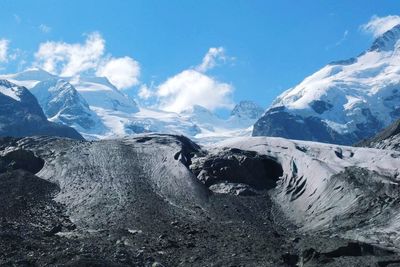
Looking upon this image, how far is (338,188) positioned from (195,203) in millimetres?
12744

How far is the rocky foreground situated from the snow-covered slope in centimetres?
14

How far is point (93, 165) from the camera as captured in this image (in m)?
71.4

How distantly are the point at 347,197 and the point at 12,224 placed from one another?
89.3 ft

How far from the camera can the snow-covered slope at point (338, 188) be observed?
160 feet

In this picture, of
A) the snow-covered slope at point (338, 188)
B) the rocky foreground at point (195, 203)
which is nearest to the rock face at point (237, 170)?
the rocky foreground at point (195, 203)

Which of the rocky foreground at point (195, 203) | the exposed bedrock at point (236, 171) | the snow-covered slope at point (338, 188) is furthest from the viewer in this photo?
the exposed bedrock at point (236, 171)

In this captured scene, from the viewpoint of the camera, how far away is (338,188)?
2325 inches

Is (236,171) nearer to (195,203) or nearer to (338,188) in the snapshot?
(195,203)

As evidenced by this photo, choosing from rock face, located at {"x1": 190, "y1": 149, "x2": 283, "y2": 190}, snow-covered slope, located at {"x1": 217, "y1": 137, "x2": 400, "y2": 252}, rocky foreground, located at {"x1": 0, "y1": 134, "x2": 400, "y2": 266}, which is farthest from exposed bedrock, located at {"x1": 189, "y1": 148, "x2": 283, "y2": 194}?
snow-covered slope, located at {"x1": 217, "y1": 137, "x2": 400, "y2": 252}

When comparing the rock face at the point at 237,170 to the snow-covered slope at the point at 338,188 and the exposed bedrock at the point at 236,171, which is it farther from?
the snow-covered slope at the point at 338,188

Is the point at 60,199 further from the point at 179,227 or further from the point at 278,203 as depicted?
the point at 278,203

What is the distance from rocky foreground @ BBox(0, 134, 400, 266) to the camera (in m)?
40.1

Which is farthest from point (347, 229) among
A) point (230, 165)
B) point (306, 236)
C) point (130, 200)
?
point (230, 165)

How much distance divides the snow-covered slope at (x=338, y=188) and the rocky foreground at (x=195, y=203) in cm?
14
